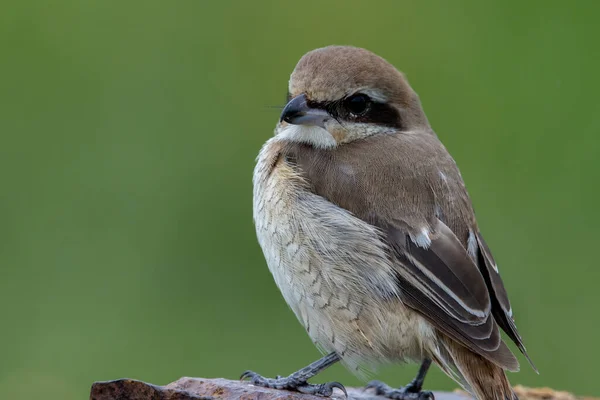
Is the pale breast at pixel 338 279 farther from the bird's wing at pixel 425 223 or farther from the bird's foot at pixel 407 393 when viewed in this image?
the bird's foot at pixel 407 393

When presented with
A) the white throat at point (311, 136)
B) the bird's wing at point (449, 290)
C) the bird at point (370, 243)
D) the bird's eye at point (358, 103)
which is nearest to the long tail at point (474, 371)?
the bird at point (370, 243)

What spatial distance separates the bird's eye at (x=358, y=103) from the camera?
586cm

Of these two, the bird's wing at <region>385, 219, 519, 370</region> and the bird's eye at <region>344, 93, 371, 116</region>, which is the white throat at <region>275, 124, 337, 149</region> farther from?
the bird's wing at <region>385, 219, 519, 370</region>

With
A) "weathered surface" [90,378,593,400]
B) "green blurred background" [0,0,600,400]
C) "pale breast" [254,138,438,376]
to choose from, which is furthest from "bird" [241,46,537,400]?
"green blurred background" [0,0,600,400]

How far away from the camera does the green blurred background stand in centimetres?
716

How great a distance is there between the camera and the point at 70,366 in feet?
23.0

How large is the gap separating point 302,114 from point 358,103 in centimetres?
39

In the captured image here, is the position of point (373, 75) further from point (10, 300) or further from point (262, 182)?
point (10, 300)

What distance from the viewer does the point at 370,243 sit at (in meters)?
5.30

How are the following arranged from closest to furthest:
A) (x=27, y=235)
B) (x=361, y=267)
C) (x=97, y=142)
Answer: (x=361, y=267) < (x=27, y=235) < (x=97, y=142)

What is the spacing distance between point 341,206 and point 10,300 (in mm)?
2876

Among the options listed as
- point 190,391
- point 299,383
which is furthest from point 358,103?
point 190,391

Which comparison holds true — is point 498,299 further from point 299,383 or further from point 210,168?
point 210,168

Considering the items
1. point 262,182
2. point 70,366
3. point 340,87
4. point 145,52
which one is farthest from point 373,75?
point 145,52
